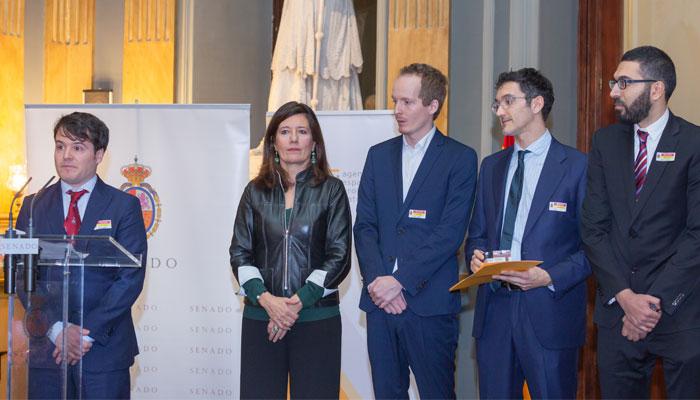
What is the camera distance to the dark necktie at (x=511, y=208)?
353 centimetres

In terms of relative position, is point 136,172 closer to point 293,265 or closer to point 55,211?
point 55,211

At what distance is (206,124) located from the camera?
14.9ft

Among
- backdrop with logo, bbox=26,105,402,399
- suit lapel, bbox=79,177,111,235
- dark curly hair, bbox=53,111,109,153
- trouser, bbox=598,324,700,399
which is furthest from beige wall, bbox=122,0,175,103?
trouser, bbox=598,324,700,399

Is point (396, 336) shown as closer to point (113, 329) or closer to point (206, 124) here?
point (113, 329)

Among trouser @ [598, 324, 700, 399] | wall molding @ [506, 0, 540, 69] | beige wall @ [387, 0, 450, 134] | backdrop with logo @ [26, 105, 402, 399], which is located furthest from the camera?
beige wall @ [387, 0, 450, 134]

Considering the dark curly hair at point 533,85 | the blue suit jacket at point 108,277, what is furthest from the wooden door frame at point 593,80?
the blue suit jacket at point 108,277

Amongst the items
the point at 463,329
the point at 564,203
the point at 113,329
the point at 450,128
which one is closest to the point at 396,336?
the point at 564,203

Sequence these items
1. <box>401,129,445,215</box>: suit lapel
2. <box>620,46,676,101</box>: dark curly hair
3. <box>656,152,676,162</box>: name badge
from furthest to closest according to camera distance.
A: <box>401,129,445,215</box>: suit lapel < <box>620,46,676,101</box>: dark curly hair < <box>656,152,676,162</box>: name badge

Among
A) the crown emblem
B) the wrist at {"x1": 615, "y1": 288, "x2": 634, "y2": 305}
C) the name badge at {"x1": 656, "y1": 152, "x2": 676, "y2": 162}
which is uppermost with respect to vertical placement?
the name badge at {"x1": 656, "y1": 152, "x2": 676, "y2": 162}

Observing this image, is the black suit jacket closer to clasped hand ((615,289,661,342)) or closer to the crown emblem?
clasped hand ((615,289,661,342))

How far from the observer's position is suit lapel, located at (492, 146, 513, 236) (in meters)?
Result: 3.58

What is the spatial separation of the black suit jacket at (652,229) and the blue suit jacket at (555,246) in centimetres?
10

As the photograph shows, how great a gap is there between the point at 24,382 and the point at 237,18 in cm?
436

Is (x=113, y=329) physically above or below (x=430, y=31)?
below
